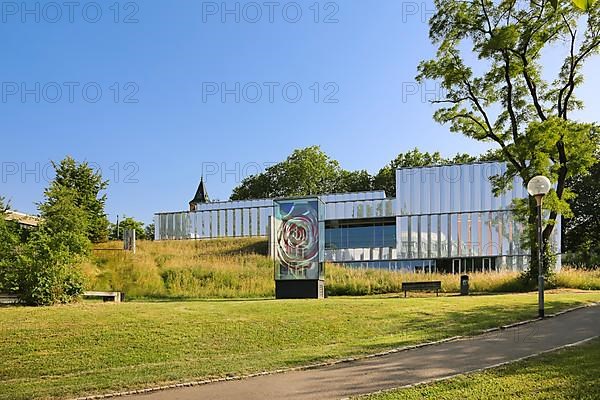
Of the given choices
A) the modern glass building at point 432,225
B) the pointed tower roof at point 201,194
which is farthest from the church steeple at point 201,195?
the modern glass building at point 432,225

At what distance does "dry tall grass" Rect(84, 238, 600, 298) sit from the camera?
28047 mm

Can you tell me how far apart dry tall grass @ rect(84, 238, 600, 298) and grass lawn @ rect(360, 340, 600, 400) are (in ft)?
60.5

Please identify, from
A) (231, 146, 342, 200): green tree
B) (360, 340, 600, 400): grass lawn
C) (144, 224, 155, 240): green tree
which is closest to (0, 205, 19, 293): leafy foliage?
(360, 340, 600, 400): grass lawn

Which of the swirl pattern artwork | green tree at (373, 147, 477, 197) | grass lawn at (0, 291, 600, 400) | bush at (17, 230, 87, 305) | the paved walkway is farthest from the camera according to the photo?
green tree at (373, 147, 477, 197)

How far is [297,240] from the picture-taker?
25.9 meters

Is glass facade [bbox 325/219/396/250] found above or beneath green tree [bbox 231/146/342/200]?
beneath

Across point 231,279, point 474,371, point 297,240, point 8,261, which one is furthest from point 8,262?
point 474,371

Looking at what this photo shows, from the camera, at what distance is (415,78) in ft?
100

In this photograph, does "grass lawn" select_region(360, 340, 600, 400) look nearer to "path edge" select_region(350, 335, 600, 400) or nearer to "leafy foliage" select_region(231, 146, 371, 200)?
"path edge" select_region(350, 335, 600, 400)

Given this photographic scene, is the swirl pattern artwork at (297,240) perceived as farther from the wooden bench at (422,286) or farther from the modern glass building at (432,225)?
the modern glass building at (432,225)

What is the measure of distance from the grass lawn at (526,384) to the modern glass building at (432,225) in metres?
39.8

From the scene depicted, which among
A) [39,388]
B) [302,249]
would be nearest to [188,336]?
[39,388]

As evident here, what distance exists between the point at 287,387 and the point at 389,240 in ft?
156

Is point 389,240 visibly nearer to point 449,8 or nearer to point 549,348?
point 449,8
